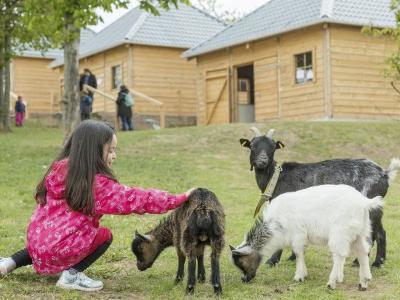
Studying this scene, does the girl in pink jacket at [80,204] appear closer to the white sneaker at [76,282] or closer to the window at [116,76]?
the white sneaker at [76,282]

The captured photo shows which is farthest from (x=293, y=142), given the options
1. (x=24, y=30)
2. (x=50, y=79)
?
(x=50, y=79)

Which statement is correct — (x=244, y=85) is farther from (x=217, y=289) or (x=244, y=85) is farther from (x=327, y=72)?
(x=217, y=289)

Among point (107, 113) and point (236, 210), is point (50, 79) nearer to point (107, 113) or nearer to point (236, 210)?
point (107, 113)

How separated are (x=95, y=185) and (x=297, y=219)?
198 cm

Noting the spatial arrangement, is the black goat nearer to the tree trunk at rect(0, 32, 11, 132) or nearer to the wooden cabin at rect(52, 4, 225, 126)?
the tree trunk at rect(0, 32, 11, 132)

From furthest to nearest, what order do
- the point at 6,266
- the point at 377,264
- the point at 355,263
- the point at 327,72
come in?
1. the point at 327,72
2. the point at 355,263
3. the point at 377,264
4. the point at 6,266

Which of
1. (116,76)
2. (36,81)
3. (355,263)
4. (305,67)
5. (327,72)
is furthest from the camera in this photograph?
(36,81)

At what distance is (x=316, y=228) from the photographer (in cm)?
650

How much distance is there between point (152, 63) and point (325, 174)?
26.0 m

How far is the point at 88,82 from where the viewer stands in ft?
92.2

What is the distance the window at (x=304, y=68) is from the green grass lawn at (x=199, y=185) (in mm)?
4084

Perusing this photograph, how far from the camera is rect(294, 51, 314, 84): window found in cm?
2550

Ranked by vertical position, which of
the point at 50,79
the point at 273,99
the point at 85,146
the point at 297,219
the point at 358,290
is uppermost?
the point at 50,79

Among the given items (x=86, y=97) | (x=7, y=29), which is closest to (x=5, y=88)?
(x=7, y=29)
